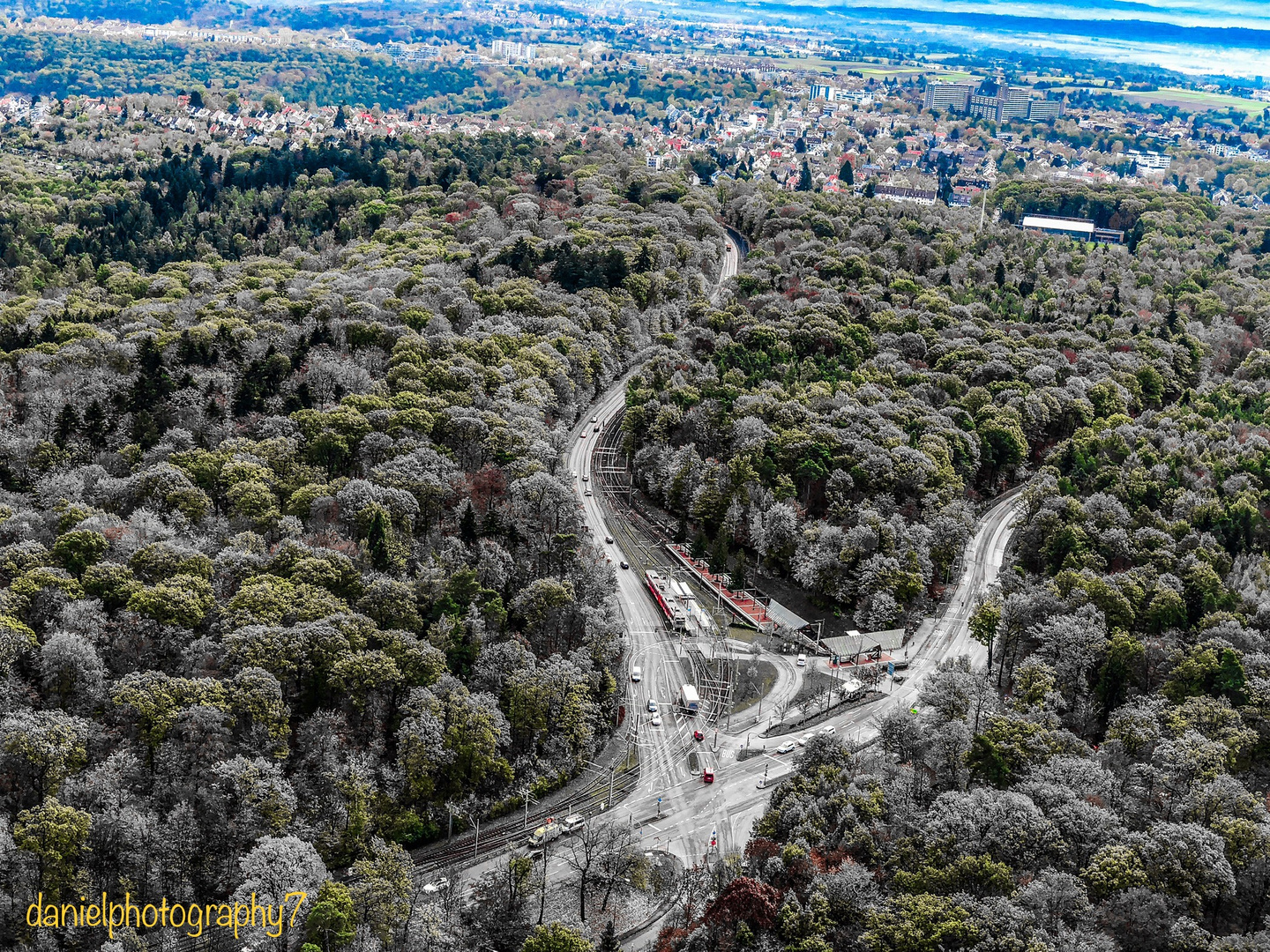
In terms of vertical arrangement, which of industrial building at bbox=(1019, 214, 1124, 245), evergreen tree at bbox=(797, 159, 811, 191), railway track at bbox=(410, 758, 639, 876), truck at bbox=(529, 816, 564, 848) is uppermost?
evergreen tree at bbox=(797, 159, 811, 191)

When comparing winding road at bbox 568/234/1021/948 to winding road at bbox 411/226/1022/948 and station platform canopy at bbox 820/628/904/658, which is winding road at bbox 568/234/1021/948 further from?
station platform canopy at bbox 820/628/904/658

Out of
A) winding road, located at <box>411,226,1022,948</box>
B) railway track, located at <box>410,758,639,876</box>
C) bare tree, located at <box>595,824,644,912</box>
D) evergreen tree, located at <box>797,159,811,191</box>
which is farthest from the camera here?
evergreen tree, located at <box>797,159,811,191</box>

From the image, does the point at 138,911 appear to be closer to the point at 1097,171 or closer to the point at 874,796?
the point at 874,796

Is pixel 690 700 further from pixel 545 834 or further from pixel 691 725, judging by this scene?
pixel 545 834

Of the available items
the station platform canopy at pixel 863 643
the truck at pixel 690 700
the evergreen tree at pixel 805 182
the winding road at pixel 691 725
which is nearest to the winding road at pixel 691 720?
the winding road at pixel 691 725

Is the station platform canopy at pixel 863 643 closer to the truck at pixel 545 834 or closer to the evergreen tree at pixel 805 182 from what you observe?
the truck at pixel 545 834

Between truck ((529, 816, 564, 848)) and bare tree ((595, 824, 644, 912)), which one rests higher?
bare tree ((595, 824, 644, 912))

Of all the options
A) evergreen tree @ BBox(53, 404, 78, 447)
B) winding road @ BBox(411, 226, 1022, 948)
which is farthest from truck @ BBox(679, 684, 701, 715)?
evergreen tree @ BBox(53, 404, 78, 447)
